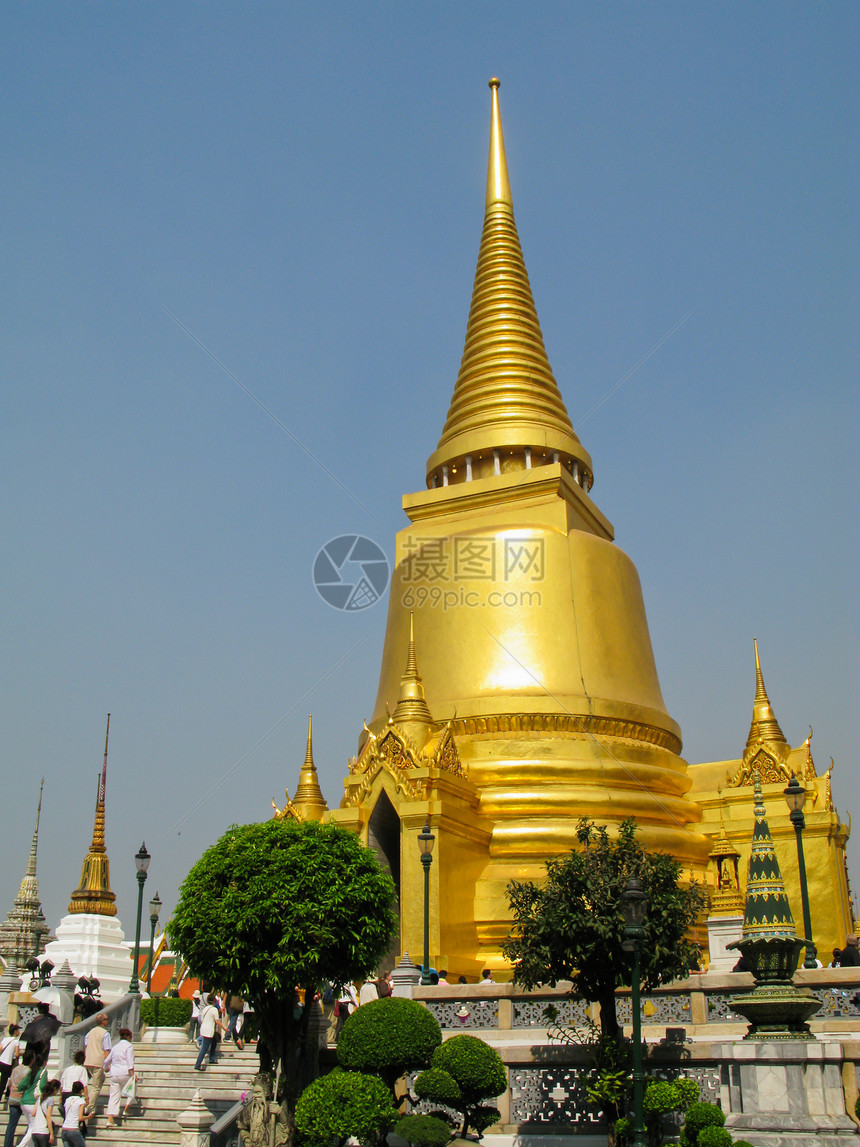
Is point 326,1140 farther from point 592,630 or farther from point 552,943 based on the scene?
point 592,630

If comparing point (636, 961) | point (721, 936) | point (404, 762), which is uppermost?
point (404, 762)

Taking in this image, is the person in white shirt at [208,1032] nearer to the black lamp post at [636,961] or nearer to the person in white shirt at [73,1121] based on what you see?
the person in white shirt at [73,1121]

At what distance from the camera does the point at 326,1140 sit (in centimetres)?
1113

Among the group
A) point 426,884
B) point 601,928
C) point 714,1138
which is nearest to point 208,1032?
point 426,884

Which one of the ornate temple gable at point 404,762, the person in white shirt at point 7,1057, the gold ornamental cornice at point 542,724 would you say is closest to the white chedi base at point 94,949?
the ornate temple gable at point 404,762

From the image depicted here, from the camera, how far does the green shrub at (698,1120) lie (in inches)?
412

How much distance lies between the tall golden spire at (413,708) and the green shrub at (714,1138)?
12329 millimetres

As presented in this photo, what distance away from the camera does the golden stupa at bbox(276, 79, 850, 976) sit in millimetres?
21000

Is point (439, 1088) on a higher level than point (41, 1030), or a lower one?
lower

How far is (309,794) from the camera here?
82.8 ft

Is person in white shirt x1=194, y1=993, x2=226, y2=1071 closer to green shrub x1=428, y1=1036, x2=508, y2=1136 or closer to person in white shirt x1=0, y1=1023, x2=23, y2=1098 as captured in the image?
person in white shirt x1=0, y1=1023, x2=23, y2=1098

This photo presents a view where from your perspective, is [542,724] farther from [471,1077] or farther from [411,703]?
[471,1077]

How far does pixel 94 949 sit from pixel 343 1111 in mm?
19639

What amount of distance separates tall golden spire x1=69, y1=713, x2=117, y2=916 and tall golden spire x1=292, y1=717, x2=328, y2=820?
8.77 metres
